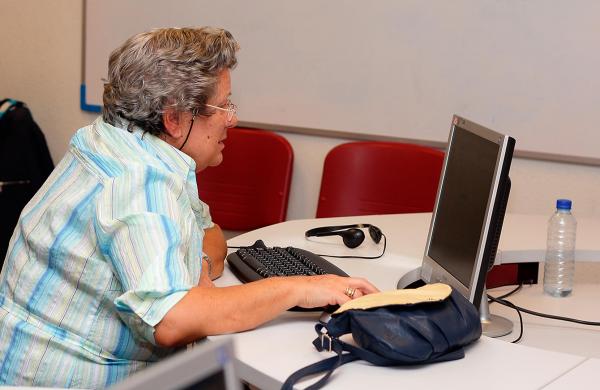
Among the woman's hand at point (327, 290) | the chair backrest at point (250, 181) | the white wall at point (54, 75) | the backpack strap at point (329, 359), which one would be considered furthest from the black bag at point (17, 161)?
the backpack strap at point (329, 359)

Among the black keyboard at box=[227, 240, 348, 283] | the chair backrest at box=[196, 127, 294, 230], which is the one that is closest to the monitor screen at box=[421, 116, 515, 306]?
the black keyboard at box=[227, 240, 348, 283]

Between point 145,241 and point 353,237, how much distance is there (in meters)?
0.90

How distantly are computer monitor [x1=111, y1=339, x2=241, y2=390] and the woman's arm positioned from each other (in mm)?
924

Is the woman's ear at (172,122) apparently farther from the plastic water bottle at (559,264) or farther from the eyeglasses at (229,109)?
the plastic water bottle at (559,264)

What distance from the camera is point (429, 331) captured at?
1518 mm

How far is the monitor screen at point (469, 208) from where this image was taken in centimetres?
172

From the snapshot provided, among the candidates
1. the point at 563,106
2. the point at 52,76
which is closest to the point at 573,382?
the point at 563,106

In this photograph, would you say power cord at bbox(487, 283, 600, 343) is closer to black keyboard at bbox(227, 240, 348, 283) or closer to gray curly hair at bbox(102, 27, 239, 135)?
black keyboard at bbox(227, 240, 348, 283)

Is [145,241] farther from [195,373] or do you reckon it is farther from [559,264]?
[559,264]

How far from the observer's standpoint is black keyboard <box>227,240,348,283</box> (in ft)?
6.61

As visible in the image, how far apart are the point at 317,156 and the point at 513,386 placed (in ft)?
7.30

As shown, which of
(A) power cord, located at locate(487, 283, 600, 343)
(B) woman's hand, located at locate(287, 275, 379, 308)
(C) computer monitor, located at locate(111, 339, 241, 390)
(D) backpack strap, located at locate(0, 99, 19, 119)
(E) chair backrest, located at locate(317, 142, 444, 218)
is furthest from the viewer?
(D) backpack strap, located at locate(0, 99, 19, 119)

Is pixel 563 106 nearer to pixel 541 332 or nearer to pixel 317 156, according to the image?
pixel 317 156

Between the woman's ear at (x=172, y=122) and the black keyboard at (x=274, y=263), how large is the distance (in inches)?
14.3
